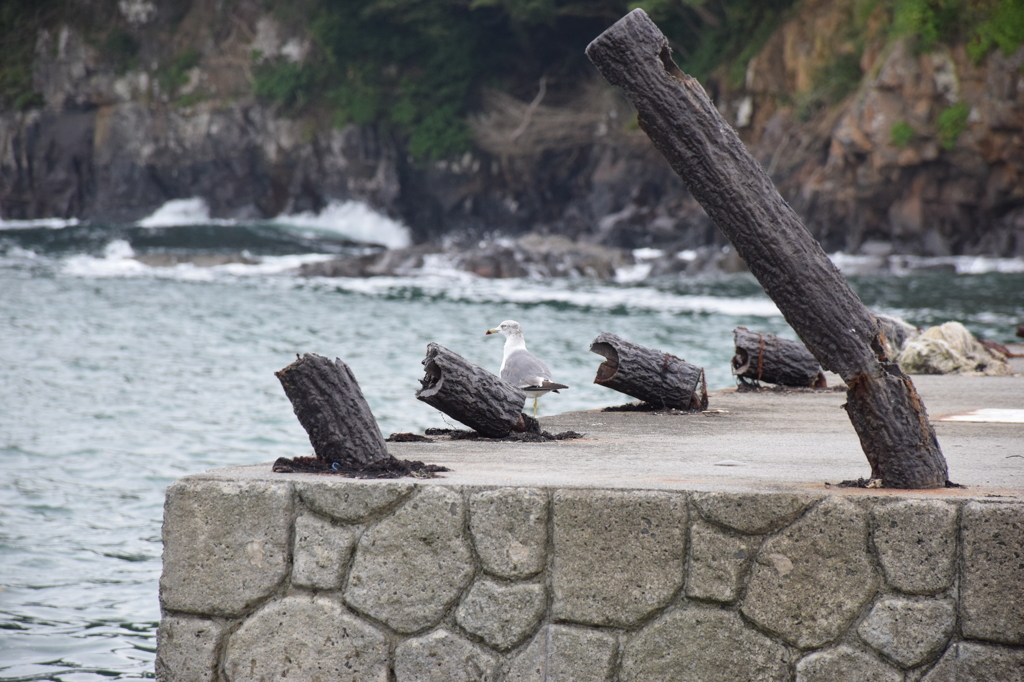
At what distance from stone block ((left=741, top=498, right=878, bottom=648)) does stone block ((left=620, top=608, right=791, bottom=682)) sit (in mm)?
63

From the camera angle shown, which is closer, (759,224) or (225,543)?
(225,543)

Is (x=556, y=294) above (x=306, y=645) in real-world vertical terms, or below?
above

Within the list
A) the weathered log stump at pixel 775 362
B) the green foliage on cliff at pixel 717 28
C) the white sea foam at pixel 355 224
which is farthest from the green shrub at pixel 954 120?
the white sea foam at pixel 355 224

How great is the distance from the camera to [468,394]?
14.3 ft

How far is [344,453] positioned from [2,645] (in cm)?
243

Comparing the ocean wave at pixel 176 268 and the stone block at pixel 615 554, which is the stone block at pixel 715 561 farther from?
the ocean wave at pixel 176 268

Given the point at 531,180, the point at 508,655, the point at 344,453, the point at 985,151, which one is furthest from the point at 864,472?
the point at 531,180

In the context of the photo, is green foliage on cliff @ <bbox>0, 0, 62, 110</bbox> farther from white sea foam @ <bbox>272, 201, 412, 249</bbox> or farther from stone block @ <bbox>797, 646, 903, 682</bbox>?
stone block @ <bbox>797, 646, 903, 682</bbox>

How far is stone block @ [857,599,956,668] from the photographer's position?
2.86m

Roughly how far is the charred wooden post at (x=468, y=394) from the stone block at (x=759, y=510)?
1619mm

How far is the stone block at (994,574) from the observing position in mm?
2807

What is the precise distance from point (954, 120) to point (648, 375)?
21962 mm

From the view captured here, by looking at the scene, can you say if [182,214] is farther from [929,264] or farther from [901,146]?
[929,264]

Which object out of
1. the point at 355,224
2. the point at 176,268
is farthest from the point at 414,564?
the point at 355,224
